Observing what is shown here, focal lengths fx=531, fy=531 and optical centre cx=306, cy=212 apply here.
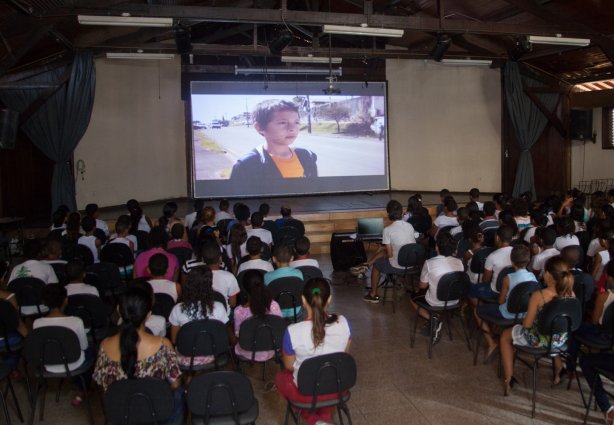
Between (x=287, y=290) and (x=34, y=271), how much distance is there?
2.22m

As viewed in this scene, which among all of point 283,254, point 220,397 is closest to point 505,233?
point 283,254

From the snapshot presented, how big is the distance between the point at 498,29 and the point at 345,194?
18.9 feet

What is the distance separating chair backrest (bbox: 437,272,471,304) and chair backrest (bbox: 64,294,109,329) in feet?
9.24

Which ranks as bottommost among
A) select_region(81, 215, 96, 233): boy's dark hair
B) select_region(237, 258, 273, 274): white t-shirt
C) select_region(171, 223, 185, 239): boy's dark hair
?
select_region(237, 258, 273, 274): white t-shirt

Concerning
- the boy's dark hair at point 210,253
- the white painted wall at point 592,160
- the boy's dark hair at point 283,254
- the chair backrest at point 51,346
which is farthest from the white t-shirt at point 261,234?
the white painted wall at point 592,160

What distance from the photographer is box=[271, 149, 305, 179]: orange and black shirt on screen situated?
12.9 m

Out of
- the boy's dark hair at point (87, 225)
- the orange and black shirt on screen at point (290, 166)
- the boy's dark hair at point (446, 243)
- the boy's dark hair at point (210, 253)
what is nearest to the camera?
the boy's dark hair at point (210, 253)

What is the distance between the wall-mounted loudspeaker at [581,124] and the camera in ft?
42.7

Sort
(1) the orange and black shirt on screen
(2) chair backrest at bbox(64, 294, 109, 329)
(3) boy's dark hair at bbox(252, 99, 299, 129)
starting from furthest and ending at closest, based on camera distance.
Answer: (1) the orange and black shirt on screen
(3) boy's dark hair at bbox(252, 99, 299, 129)
(2) chair backrest at bbox(64, 294, 109, 329)

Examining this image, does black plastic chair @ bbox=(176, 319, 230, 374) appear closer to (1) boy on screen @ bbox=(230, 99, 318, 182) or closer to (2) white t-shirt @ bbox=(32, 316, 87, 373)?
(2) white t-shirt @ bbox=(32, 316, 87, 373)

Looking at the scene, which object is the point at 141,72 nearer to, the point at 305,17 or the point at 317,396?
the point at 305,17

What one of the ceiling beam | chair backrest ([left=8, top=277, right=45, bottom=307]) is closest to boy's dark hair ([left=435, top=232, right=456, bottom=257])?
chair backrest ([left=8, top=277, right=45, bottom=307])

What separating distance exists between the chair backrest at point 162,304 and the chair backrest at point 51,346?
717 millimetres

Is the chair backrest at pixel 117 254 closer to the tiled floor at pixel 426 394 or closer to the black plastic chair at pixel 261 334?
the tiled floor at pixel 426 394
